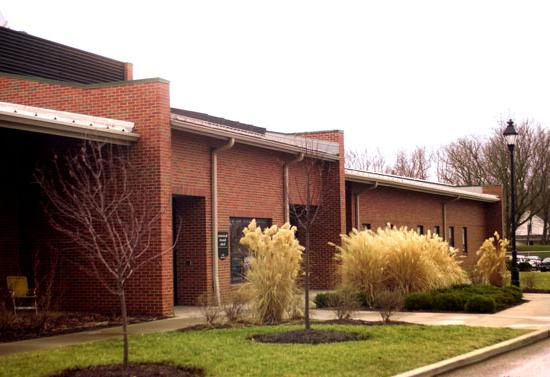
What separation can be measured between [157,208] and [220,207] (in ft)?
13.0

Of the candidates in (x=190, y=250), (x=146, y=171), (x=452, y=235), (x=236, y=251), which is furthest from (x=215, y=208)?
(x=452, y=235)

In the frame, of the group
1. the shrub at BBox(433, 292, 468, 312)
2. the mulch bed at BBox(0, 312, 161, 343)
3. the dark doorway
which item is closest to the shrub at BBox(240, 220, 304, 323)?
the mulch bed at BBox(0, 312, 161, 343)

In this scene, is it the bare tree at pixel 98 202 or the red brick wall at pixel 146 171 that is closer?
the bare tree at pixel 98 202

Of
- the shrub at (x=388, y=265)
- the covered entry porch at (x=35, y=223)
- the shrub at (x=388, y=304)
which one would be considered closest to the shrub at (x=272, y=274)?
the shrub at (x=388, y=304)

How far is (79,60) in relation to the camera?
2350cm

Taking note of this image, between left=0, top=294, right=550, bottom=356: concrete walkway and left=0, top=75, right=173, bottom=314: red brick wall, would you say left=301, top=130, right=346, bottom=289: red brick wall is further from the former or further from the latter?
left=0, top=75, right=173, bottom=314: red brick wall

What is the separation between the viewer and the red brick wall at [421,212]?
2959cm

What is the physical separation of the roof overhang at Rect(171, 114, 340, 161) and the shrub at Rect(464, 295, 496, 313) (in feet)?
18.6

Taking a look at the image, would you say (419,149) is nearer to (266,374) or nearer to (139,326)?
(139,326)

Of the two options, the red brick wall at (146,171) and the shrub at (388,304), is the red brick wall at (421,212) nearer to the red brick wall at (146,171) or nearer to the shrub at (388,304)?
the shrub at (388,304)

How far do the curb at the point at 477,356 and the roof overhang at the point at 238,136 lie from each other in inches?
332

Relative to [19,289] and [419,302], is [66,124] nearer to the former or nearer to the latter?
[19,289]

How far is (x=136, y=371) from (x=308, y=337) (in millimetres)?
3458

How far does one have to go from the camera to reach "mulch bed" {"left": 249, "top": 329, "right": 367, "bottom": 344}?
11922 mm
